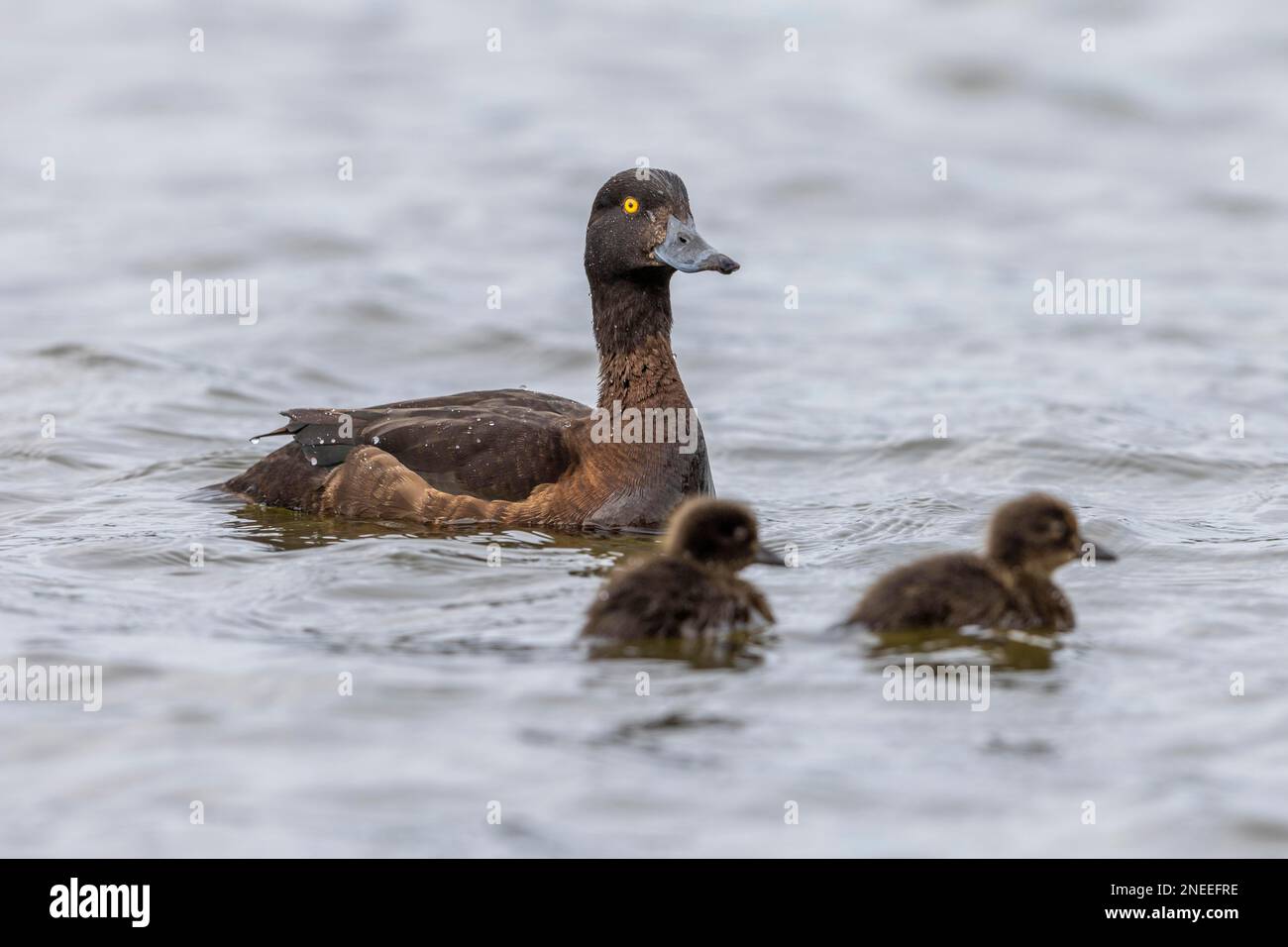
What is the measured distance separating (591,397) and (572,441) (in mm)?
4808

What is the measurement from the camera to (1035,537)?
7.94 metres

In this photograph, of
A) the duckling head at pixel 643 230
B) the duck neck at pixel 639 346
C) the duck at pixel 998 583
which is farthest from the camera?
the duck neck at pixel 639 346

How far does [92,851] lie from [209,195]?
15788 millimetres

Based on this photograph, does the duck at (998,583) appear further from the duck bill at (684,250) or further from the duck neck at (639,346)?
the duck neck at (639,346)

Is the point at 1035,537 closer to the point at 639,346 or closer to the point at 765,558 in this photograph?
the point at 765,558

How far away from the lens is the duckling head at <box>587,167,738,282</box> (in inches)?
392

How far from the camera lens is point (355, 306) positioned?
55.9 ft

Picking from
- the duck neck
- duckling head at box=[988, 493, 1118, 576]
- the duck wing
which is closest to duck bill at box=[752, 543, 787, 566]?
duckling head at box=[988, 493, 1118, 576]

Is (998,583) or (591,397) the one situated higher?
(591,397)

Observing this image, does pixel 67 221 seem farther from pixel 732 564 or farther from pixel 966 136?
pixel 732 564

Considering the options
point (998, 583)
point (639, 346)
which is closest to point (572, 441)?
point (639, 346)

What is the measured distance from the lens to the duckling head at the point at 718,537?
25.9 ft

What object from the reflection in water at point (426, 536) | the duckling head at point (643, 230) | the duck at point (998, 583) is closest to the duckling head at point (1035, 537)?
the duck at point (998, 583)
